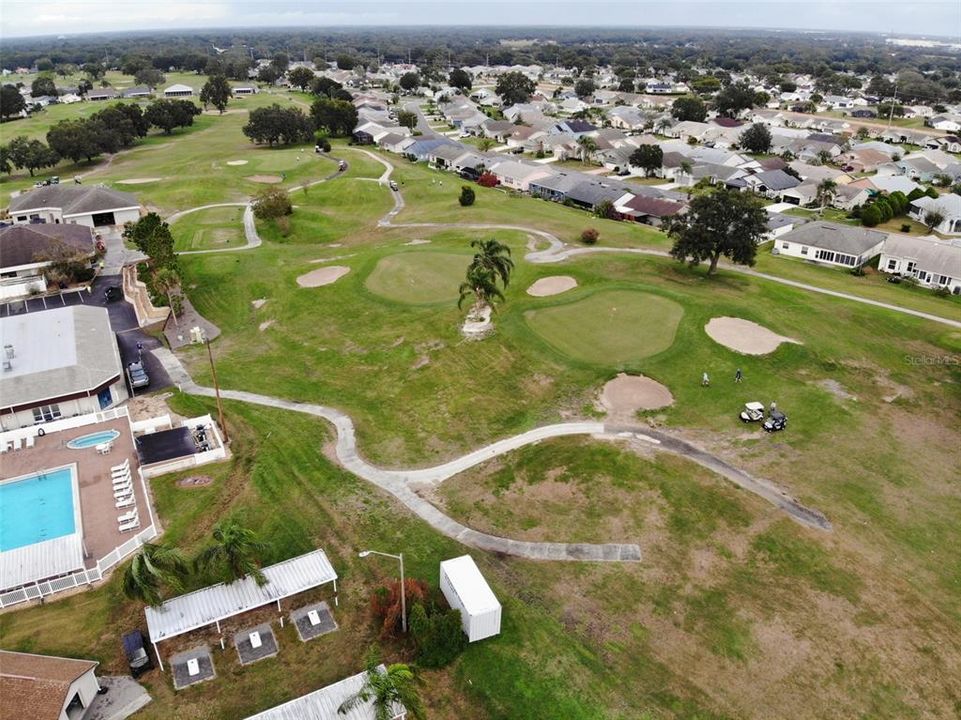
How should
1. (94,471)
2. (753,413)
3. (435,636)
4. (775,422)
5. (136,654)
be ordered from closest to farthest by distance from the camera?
(136,654), (435,636), (94,471), (775,422), (753,413)

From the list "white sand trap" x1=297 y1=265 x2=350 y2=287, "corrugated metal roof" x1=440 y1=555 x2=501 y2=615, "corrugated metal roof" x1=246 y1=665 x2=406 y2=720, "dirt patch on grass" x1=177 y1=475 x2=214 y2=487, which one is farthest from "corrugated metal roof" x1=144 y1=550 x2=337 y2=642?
"white sand trap" x1=297 y1=265 x2=350 y2=287

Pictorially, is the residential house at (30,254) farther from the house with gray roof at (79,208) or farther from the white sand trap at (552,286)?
the white sand trap at (552,286)

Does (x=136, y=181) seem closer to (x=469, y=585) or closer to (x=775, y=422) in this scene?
(x=469, y=585)

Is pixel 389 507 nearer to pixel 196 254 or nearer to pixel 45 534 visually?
pixel 45 534

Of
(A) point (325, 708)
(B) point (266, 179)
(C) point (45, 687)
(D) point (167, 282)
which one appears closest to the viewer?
(C) point (45, 687)

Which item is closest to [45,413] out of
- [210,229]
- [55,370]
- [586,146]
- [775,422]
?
[55,370]

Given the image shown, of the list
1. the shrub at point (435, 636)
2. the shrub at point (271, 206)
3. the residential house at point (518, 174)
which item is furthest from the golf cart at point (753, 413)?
the residential house at point (518, 174)

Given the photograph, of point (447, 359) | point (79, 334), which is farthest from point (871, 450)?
point (79, 334)
